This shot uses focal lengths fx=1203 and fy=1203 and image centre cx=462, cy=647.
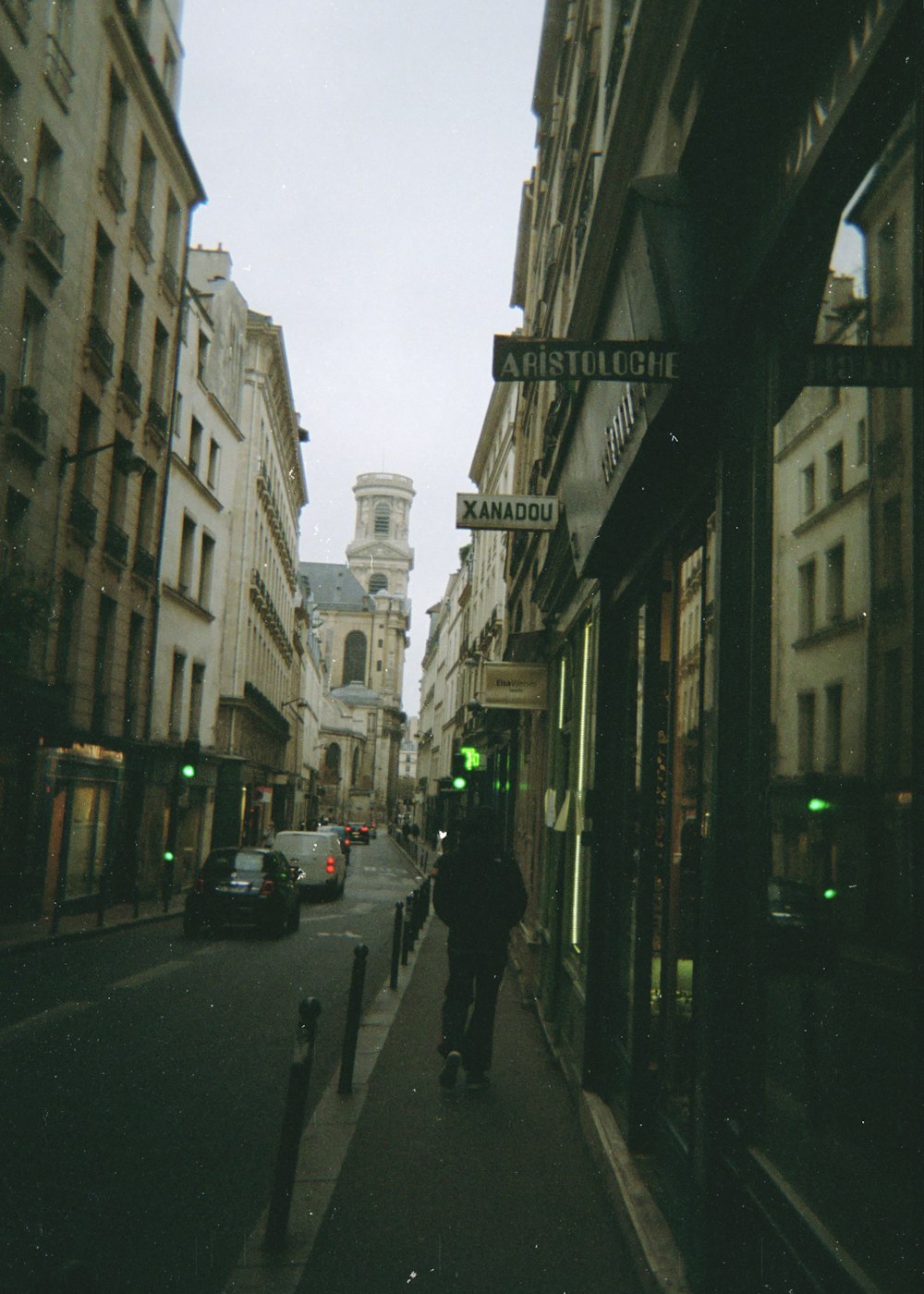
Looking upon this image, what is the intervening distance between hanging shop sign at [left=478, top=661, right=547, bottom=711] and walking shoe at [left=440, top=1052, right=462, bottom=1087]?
696 centimetres

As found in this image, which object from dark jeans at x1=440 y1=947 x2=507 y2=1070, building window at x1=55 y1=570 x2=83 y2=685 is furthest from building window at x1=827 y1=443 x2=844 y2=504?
building window at x1=55 y1=570 x2=83 y2=685

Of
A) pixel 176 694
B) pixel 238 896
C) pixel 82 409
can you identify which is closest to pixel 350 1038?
pixel 238 896

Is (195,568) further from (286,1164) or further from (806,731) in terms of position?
(806,731)

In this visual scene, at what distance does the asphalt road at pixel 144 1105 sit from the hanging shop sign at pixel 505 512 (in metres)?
4.74

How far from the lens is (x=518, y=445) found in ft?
88.2

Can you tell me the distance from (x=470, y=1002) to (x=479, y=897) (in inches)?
29.1

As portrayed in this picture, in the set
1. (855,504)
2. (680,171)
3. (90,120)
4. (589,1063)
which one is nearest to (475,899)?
(589,1063)

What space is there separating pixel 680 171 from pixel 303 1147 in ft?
16.8

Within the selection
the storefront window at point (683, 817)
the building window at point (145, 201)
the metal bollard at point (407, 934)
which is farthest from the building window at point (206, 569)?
A: the storefront window at point (683, 817)

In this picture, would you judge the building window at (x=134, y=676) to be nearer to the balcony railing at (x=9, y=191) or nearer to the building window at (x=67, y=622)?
the building window at (x=67, y=622)

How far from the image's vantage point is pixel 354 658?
132 meters

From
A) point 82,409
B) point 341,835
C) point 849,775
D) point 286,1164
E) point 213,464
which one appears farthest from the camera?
point 341,835

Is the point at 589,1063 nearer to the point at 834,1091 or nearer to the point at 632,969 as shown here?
the point at 632,969

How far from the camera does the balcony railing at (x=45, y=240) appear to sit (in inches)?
741
